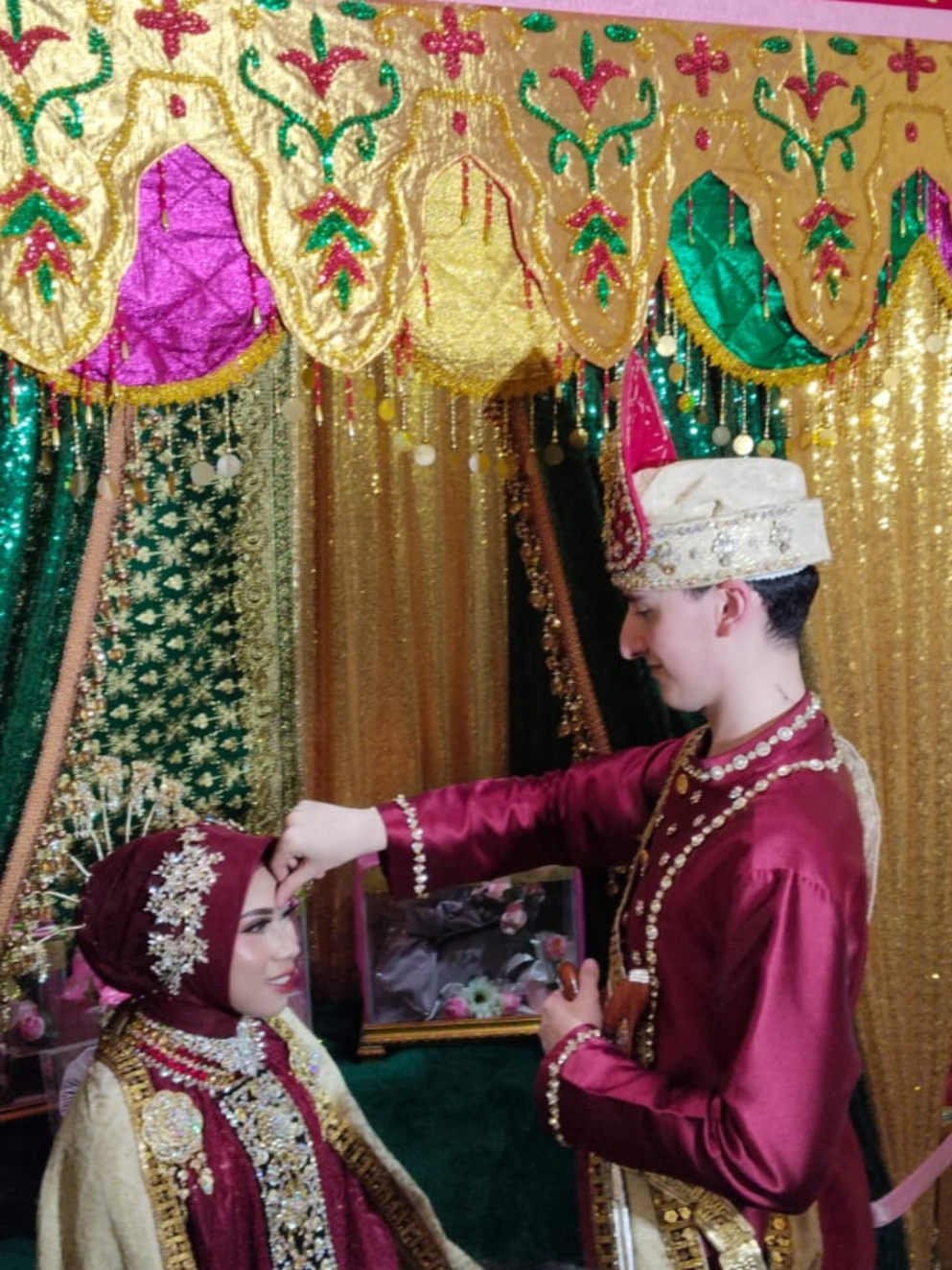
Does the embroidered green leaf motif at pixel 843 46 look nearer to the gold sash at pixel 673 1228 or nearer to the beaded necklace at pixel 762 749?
the beaded necklace at pixel 762 749

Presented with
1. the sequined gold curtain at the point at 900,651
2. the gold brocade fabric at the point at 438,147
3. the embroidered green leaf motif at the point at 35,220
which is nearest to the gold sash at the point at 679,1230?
the sequined gold curtain at the point at 900,651

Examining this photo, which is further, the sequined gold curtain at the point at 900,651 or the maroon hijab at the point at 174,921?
the sequined gold curtain at the point at 900,651

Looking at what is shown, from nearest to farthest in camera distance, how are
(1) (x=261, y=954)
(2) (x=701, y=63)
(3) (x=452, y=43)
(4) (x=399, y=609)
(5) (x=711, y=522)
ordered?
(5) (x=711, y=522)
(1) (x=261, y=954)
(3) (x=452, y=43)
(2) (x=701, y=63)
(4) (x=399, y=609)

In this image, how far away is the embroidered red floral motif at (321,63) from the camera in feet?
7.02

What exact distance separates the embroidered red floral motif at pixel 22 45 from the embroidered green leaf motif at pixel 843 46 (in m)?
1.29

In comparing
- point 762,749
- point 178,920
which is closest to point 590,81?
point 762,749

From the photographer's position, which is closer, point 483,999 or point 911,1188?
point 911,1188

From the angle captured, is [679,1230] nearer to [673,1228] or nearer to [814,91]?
[673,1228]

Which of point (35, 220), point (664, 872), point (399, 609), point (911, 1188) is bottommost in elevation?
point (911, 1188)

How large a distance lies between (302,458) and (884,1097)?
1.61 meters

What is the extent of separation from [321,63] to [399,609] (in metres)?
0.94

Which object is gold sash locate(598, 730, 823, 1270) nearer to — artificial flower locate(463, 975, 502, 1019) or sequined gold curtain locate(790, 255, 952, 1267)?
artificial flower locate(463, 975, 502, 1019)

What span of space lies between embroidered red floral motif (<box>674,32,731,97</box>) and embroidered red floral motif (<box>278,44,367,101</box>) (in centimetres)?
55

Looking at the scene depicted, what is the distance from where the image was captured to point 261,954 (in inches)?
77.3
